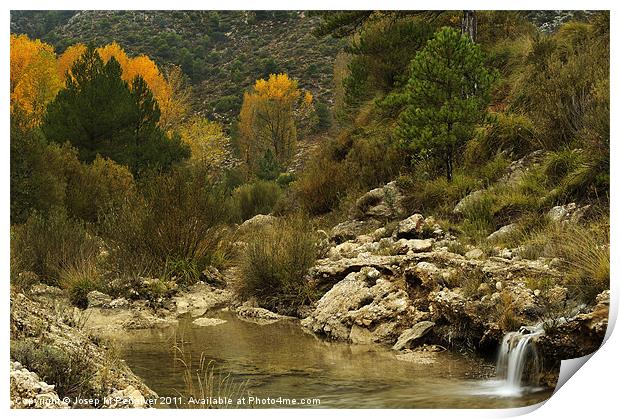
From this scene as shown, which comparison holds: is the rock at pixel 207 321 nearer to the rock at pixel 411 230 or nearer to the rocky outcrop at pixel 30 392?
the rock at pixel 411 230

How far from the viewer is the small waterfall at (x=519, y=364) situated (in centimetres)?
506

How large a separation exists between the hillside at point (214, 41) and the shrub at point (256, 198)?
210 cm

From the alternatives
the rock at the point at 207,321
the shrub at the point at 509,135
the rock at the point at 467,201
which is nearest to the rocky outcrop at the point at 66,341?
the rock at the point at 207,321

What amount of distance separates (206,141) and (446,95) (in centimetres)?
275

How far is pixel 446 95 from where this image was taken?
9.12 m

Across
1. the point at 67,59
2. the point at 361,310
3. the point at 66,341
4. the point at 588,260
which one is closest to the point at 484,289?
the point at 588,260

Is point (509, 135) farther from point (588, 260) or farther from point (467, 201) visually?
point (588, 260)

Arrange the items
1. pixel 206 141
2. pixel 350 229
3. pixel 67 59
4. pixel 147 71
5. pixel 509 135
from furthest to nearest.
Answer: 1. pixel 350 229
2. pixel 509 135
3. pixel 206 141
4. pixel 67 59
5. pixel 147 71

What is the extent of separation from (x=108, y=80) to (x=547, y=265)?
192 inches

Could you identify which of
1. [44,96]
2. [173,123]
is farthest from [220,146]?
[44,96]

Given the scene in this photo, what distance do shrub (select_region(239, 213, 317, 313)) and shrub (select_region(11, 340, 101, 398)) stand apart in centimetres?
293

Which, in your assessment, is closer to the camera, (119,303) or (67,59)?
(119,303)

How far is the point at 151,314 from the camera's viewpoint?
7316mm

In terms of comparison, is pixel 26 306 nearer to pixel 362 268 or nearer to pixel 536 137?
pixel 362 268
